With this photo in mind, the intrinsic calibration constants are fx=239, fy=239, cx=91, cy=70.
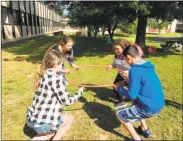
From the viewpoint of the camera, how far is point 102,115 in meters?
5.54

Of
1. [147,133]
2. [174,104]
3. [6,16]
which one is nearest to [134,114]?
[147,133]

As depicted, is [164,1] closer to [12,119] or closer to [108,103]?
[108,103]

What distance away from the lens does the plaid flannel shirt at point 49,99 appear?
3.61m

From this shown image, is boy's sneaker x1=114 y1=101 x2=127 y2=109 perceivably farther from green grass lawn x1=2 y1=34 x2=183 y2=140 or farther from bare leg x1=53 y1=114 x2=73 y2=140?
bare leg x1=53 y1=114 x2=73 y2=140

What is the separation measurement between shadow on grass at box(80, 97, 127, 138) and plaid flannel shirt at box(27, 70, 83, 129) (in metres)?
1.58

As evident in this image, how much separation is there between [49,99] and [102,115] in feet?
7.12

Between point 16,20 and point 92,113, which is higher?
point 16,20

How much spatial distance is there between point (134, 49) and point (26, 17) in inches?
1164

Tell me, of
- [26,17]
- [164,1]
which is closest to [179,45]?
[164,1]

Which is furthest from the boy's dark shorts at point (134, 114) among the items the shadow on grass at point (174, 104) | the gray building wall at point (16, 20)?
the gray building wall at point (16, 20)

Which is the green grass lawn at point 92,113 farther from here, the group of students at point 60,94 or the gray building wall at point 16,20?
the gray building wall at point 16,20

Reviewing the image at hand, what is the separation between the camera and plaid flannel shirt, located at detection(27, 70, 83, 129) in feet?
11.8

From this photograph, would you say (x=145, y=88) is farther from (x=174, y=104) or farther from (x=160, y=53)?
(x=160, y=53)

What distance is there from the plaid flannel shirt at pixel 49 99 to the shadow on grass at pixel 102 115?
1.58 m
